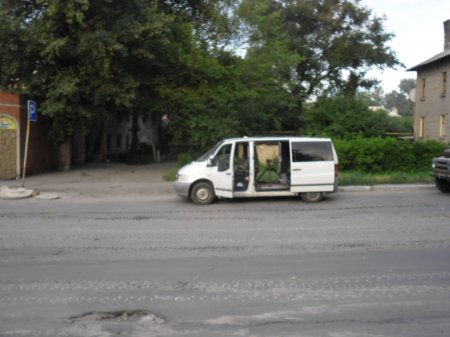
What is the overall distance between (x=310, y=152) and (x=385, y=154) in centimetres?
679

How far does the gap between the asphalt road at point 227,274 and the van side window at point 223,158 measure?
1.96 metres

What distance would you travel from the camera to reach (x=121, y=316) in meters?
5.23

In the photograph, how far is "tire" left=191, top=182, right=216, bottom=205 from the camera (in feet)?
46.5

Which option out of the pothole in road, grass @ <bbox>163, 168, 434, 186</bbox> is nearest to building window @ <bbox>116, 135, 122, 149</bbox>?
grass @ <bbox>163, 168, 434, 186</bbox>

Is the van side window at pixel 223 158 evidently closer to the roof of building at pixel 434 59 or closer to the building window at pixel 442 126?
the roof of building at pixel 434 59

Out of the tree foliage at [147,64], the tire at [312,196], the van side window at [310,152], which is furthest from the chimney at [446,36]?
the tire at [312,196]

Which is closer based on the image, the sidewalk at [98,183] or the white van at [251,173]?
the white van at [251,173]

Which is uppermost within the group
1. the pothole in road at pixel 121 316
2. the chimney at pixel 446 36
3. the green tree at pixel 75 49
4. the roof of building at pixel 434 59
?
the chimney at pixel 446 36

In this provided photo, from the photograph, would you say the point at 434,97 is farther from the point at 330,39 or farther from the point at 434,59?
the point at 330,39

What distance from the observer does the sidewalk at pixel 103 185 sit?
17.0 meters

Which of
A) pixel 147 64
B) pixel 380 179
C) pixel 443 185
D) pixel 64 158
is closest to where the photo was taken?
pixel 443 185

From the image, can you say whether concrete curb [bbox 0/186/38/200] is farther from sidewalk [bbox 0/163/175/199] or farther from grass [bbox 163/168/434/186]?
grass [bbox 163/168/434/186]

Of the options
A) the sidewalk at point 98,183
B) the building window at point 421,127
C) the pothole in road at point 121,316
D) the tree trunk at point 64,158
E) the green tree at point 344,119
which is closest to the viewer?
the pothole in road at point 121,316

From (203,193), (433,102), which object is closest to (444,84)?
(433,102)
